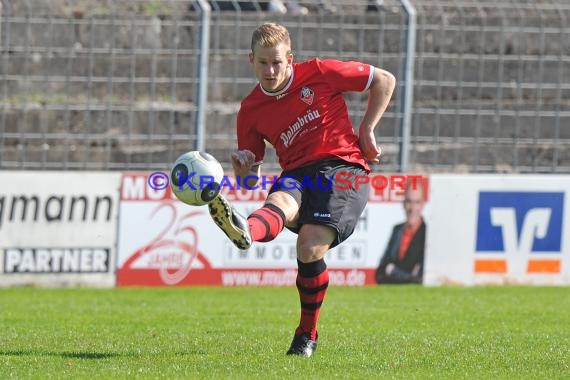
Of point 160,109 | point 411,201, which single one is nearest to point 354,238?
point 411,201

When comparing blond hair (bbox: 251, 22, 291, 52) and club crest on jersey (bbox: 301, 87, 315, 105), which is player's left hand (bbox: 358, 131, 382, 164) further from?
blond hair (bbox: 251, 22, 291, 52)

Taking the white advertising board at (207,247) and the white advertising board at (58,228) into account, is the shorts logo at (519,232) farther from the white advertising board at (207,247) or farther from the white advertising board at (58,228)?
the white advertising board at (58,228)

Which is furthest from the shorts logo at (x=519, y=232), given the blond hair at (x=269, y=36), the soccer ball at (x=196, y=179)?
the soccer ball at (x=196, y=179)

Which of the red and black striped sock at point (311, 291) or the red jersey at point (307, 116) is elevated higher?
the red jersey at point (307, 116)

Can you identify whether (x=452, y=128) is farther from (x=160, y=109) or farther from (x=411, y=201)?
(x=160, y=109)

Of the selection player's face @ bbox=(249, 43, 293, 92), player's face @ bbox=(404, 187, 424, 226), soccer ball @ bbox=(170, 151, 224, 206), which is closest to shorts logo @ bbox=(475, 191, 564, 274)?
player's face @ bbox=(404, 187, 424, 226)

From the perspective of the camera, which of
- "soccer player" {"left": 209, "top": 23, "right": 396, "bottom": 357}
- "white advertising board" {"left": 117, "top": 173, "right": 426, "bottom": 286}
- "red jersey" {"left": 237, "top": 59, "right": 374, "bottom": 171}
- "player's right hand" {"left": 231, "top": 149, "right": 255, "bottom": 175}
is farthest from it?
"white advertising board" {"left": 117, "top": 173, "right": 426, "bottom": 286}

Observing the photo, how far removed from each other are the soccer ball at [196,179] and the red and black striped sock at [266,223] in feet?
0.94

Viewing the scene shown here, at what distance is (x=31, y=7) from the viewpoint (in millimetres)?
11703

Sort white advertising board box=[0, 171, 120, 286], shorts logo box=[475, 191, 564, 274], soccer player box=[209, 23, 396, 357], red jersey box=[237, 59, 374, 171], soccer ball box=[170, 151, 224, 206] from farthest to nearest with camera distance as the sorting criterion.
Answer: shorts logo box=[475, 191, 564, 274] < white advertising board box=[0, 171, 120, 286] < red jersey box=[237, 59, 374, 171] < soccer player box=[209, 23, 396, 357] < soccer ball box=[170, 151, 224, 206]

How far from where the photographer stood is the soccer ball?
6215 mm

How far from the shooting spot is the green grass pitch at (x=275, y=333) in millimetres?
6223

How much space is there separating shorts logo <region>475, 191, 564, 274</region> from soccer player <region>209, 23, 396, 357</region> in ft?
17.9

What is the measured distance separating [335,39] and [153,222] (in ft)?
8.88
